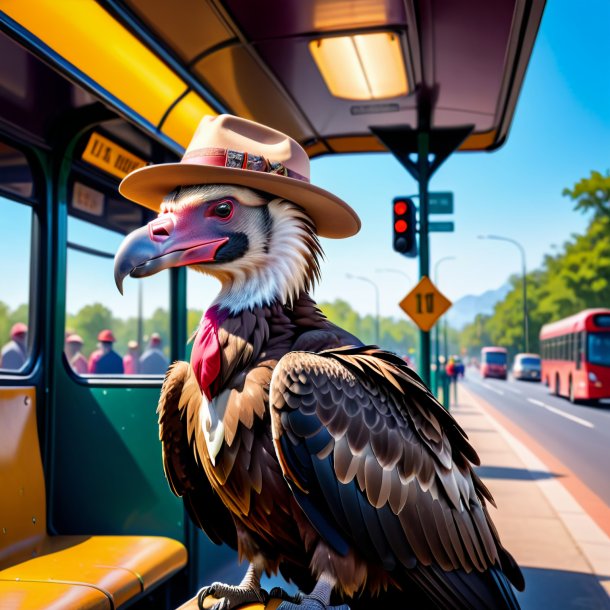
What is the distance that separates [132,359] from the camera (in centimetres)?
901

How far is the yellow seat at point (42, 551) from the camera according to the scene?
2.70m

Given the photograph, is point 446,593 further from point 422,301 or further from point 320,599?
point 422,301

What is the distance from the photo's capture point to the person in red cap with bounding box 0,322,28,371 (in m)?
3.85

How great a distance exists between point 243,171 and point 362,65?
2884 mm

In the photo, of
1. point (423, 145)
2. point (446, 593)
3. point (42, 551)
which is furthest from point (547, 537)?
point (446, 593)

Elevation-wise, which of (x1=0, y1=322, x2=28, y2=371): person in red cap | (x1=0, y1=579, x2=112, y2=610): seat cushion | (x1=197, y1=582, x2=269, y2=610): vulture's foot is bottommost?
(x1=0, y1=579, x2=112, y2=610): seat cushion

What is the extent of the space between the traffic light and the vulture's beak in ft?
19.4

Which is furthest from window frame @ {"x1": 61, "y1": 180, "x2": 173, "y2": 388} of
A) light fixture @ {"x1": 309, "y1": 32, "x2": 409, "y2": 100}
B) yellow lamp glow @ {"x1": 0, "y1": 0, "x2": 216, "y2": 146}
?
light fixture @ {"x1": 309, "y1": 32, "x2": 409, "y2": 100}

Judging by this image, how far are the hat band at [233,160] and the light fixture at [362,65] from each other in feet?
7.62

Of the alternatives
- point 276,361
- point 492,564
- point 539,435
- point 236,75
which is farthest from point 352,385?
point 539,435

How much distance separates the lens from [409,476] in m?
1.56

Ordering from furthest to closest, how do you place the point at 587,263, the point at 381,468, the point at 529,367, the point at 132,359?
the point at 529,367
the point at 587,263
the point at 132,359
the point at 381,468

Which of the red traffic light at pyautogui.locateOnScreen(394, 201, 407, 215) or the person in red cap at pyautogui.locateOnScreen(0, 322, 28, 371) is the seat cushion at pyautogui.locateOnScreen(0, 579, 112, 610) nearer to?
the person in red cap at pyautogui.locateOnScreen(0, 322, 28, 371)

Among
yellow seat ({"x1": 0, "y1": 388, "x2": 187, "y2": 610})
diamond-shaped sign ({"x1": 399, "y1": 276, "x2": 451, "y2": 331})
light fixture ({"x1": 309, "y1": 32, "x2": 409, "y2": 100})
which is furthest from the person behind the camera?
diamond-shaped sign ({"x1": 399, "y1": 276, "x2": 451, "y2": 331})
